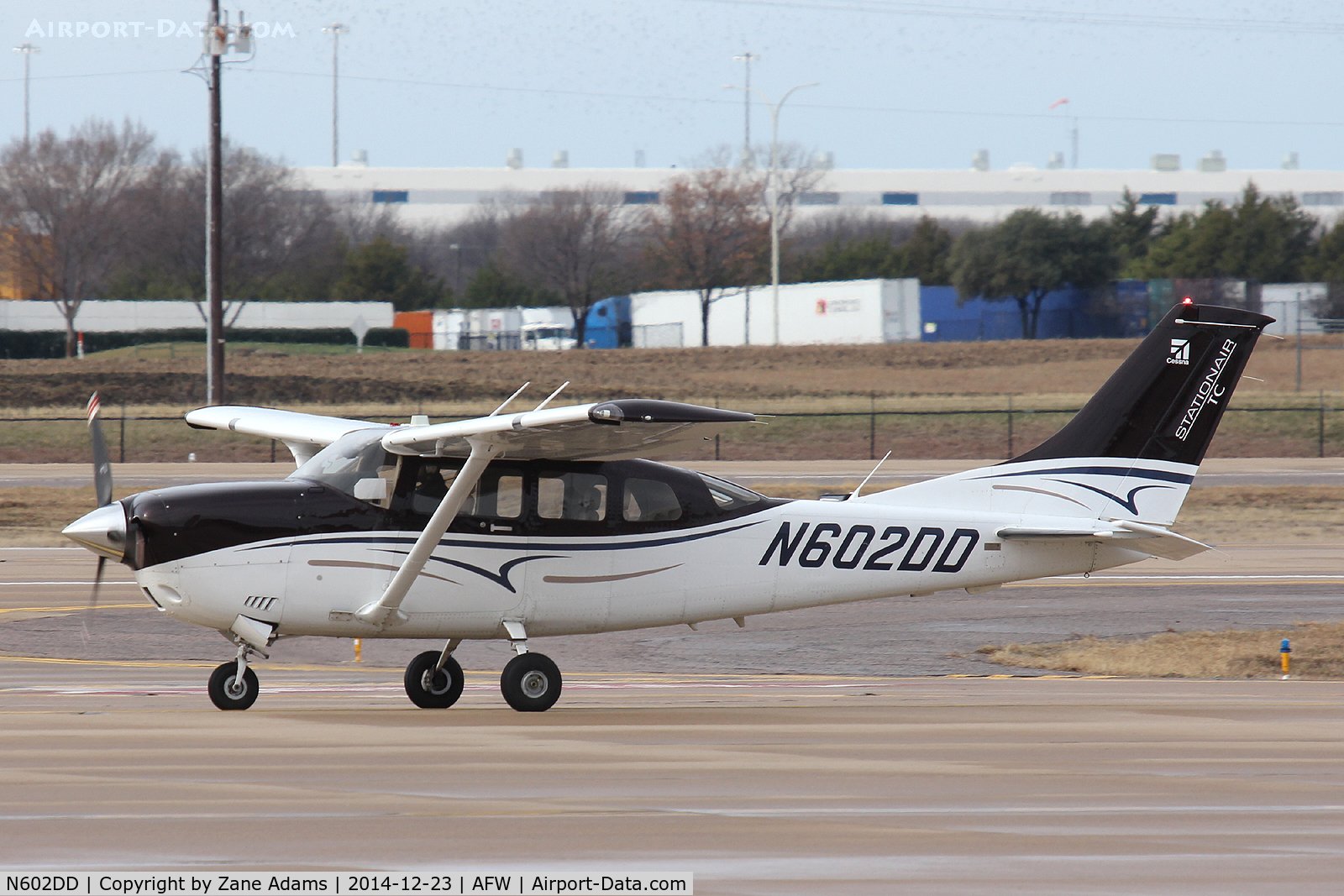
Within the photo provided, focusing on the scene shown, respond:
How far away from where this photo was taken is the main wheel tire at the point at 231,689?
10898mm

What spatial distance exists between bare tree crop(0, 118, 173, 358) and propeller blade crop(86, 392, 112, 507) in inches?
2471

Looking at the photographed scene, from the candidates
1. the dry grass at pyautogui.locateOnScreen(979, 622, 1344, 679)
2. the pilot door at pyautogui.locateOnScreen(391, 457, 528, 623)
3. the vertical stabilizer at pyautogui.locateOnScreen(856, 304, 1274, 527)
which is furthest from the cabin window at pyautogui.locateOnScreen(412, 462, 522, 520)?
the dry grass at pyautogui.locateOnScreen(979, 622, 1344, 679)

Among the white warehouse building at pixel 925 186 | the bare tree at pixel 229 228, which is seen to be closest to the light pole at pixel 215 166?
the bare tree at pixel 229 228

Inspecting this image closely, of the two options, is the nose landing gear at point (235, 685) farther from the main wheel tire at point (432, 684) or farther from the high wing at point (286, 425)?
the high wing at point (286, 425)

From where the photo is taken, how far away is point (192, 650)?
1540cm

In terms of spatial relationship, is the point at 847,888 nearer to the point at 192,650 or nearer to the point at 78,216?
the point at 192,650

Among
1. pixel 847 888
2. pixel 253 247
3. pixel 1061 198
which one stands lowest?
pixel 847 888

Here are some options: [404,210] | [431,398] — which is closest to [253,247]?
[431,398]

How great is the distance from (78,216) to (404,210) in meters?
59.4

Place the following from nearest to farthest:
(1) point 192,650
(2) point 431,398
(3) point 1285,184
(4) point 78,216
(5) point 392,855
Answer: (5) point 392,855 < (1) point 192,650 < (2) point 431,398 < (4) point 78,216 < (3) point 1285,184

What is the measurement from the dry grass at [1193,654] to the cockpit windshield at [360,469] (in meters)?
6.96

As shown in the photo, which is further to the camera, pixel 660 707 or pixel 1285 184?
pixel 1285 184

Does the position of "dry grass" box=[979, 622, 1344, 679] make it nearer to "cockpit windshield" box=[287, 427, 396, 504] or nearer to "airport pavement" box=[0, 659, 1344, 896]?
"airport pavement" box=[0, 659, 1344, 896]

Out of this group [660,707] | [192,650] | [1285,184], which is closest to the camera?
→ [660,707]
